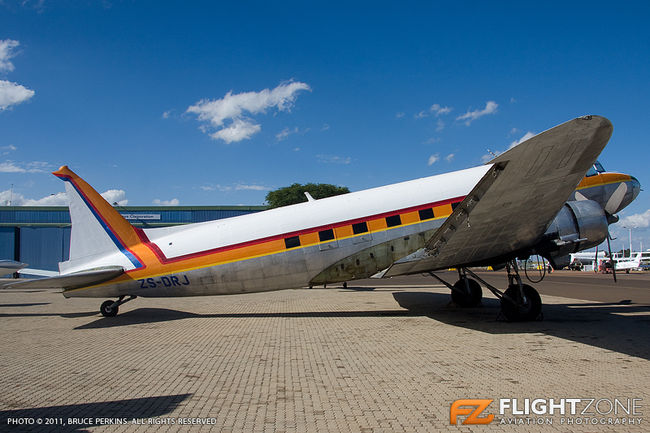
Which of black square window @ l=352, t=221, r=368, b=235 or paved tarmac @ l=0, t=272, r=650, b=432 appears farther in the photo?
black square window @ l=352, t=221, r=368, b=235

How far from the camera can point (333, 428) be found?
161 inches

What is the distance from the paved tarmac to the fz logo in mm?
82

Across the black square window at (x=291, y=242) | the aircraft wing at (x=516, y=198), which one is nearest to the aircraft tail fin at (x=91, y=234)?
the black square window at (x=291, y=242)

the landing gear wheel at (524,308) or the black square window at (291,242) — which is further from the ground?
the black square window at (291,242)

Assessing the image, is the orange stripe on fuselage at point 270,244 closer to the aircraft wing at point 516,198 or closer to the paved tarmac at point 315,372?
the aircraft wing at point 516,198

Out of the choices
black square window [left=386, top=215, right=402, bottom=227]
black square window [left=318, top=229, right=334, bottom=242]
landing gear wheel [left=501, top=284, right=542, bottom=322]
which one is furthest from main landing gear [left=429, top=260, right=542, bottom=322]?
black square window [left=318, top=229, right=334, bottom=242]

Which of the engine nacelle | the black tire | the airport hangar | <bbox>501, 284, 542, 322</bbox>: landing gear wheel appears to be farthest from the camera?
the airport hangar

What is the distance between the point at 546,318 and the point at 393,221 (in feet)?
16.3

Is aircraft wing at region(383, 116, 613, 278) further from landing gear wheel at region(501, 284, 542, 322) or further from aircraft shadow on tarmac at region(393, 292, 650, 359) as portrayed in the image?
aircraft shadow on tarmac at region(393, 292, 650, 359)

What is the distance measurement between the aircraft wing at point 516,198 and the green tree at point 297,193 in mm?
39838

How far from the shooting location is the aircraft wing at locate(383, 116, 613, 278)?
6.31 m

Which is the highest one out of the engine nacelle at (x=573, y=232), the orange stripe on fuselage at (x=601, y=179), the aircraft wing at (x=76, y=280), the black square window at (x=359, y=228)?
the orange stripe on fuselage at (x=601, y=179)

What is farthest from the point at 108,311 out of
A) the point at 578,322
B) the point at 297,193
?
the point at 297,193

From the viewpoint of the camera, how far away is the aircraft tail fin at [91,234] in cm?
1144
